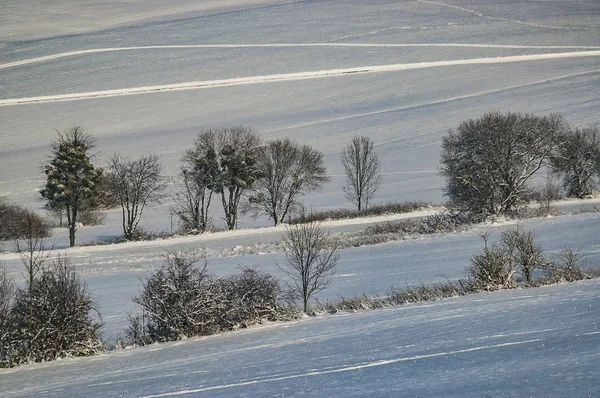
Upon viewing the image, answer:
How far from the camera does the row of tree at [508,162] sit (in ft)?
137

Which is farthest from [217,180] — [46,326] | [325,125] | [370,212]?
[46,326]

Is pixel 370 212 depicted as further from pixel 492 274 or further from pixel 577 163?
pixel 492 274

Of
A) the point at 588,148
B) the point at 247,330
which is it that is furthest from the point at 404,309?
the point at 588,148

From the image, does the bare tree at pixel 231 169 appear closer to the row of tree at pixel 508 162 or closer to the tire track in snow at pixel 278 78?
the row of tree at pixel 508 162

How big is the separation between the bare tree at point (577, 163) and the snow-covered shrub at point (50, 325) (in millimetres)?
39511

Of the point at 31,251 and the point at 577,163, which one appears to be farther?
the point at 577,163

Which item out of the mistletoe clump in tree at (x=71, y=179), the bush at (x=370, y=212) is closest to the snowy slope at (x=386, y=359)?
→ the bush at (x=370, y=212)

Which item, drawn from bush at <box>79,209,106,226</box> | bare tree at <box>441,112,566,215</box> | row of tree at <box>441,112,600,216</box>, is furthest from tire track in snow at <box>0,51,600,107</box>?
bare tree at <box>441,112,566,215</box>

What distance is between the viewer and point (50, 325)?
15891 millimetres

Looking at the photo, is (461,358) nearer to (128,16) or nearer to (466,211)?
(466,211)

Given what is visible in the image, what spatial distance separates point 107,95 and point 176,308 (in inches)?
3582

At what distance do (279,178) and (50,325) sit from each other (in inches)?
1427

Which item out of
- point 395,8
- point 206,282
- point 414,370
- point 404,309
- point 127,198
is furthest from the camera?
point 395,8

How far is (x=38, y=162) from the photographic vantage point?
77.5 metres
